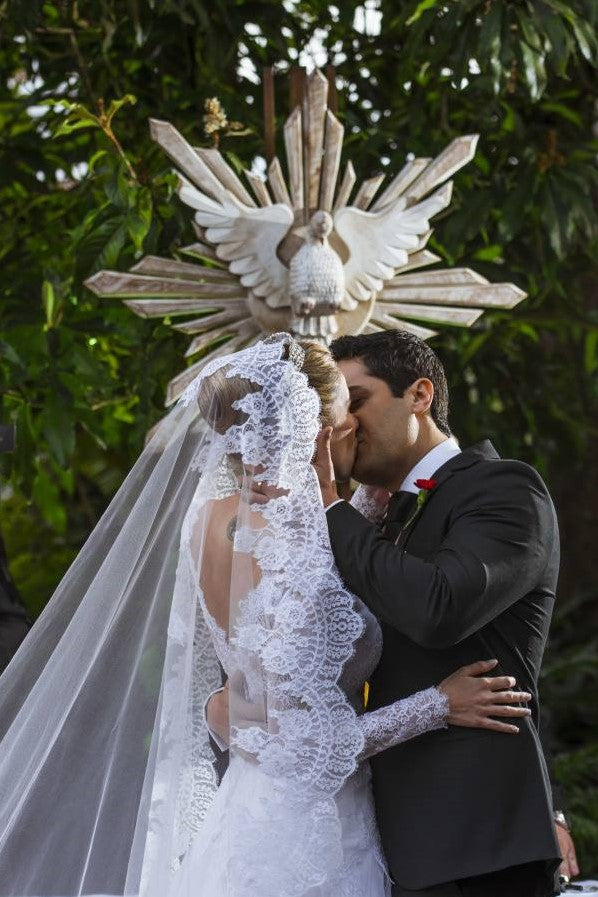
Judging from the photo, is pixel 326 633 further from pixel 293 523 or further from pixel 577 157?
pixel 577 157

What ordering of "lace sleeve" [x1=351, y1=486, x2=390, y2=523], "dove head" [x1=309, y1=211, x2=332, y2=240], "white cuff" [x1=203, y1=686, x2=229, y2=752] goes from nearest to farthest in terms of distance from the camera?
"white cuff" [x1=203, y1=686, x2=229, y2=752] < "lace sleeve" [x1=351, y1=486, x2=390, y2=523] < "dove head" [x1=309, y1=211, x2=332, y2=240]

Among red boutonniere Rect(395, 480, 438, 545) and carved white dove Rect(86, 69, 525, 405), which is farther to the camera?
carved white dove Rect(86, 69, 525, 405)

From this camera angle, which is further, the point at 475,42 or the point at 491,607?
the point at 475,42

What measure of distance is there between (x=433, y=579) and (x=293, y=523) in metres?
0.29

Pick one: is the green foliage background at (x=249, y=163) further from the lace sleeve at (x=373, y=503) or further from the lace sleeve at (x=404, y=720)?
the lace sleeve at (x=404, y=720)

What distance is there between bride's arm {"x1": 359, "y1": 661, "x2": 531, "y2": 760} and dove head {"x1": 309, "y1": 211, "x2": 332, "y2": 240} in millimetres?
1513

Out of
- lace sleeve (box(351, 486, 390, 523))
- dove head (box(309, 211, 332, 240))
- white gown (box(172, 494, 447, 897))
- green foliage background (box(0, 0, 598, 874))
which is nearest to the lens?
white gown (box(172, 494, 447, 897))

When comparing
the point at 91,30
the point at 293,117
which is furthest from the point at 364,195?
→ the point at 91,30

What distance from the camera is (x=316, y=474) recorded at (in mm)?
2398

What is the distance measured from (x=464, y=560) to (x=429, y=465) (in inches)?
13.6

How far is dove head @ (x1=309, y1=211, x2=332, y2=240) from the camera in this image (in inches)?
138

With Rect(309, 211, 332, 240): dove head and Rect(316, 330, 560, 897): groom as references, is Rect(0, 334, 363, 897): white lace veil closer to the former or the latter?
Rect(316, 330, 560, 897): groom

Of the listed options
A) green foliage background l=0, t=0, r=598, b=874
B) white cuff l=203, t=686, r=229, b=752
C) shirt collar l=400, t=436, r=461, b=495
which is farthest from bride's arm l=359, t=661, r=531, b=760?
green foliage background l=0, t=0, r=598, b=874

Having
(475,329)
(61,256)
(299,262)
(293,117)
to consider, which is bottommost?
(475,329)
